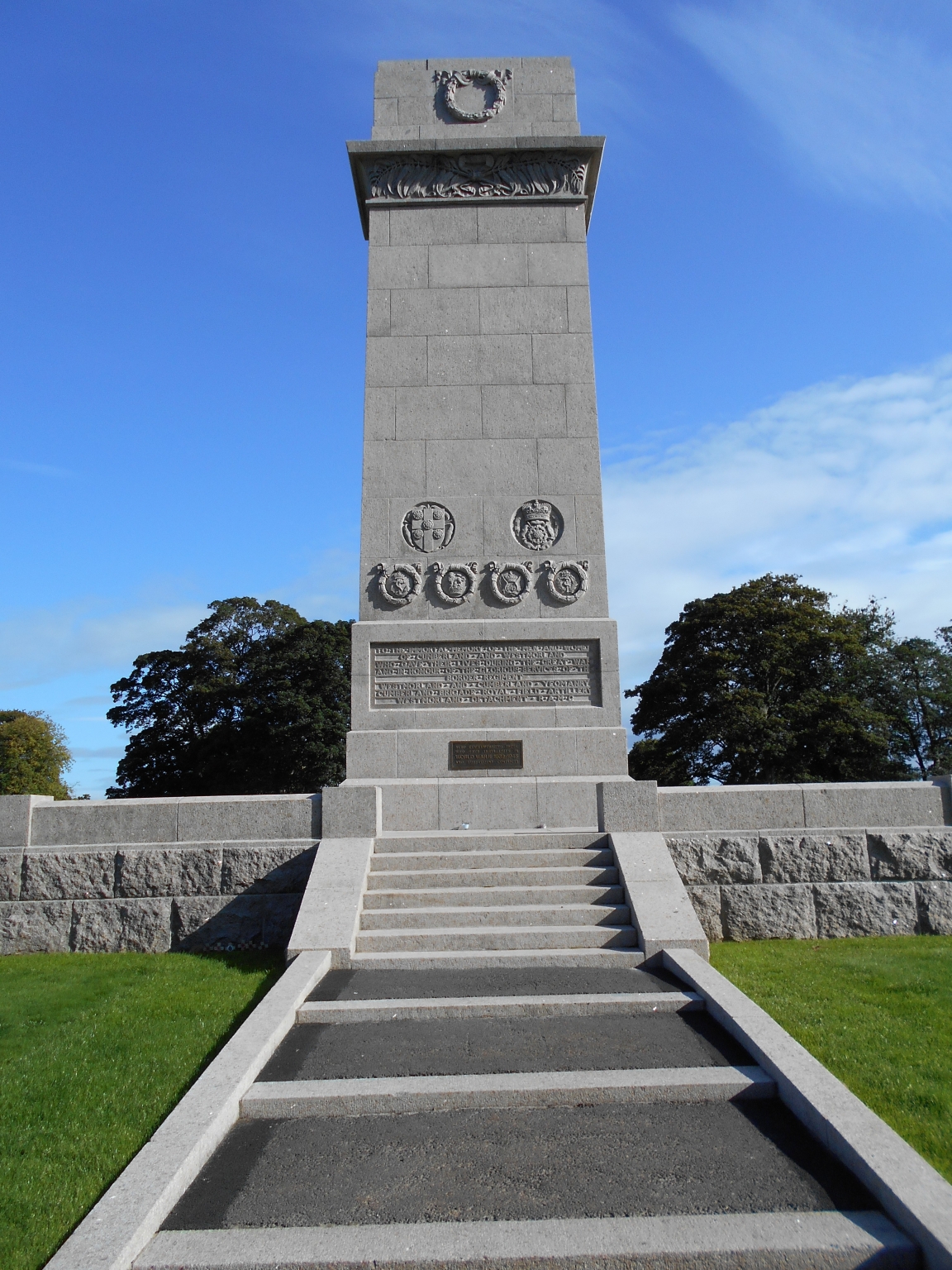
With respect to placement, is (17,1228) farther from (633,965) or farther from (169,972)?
(633,965)

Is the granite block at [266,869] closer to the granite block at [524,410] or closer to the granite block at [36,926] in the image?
the granite block at [36,926]

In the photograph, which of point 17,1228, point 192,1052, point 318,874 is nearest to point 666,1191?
point 17,1228

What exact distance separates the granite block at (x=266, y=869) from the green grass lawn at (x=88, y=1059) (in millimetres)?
696

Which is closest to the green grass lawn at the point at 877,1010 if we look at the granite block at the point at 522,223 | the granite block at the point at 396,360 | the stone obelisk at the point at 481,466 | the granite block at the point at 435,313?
the stone obelisk at the point at 481,466

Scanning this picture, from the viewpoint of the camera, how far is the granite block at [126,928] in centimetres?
924

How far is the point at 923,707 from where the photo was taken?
108 feet

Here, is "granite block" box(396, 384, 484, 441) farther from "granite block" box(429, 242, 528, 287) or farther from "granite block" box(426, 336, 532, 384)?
"granite block" box(429, 242, 528, 287)

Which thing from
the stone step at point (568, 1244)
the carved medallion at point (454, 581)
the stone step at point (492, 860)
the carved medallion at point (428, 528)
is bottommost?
the stone step at point (568, 1244)

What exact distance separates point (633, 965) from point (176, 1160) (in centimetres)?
417

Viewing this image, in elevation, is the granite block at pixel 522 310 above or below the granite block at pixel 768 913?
above

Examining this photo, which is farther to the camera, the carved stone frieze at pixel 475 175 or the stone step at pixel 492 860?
the carved stone frieze at pixel 475 175

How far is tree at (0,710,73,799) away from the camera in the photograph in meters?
40.7

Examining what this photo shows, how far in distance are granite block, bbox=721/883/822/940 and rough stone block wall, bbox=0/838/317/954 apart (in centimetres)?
446

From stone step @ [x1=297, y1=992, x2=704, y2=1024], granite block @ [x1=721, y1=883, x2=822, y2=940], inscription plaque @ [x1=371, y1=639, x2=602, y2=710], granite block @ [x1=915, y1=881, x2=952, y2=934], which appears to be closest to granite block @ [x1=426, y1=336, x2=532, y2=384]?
inscription plaque @ [x1=371, y1=639, x2=602, y2=710]
